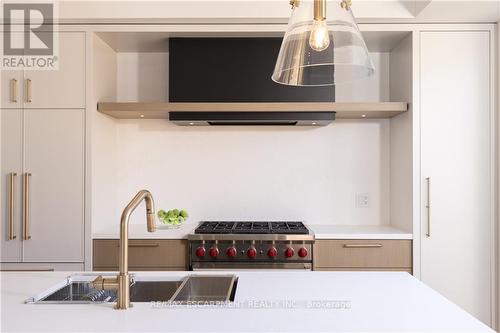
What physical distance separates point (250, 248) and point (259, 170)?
0.79 metres

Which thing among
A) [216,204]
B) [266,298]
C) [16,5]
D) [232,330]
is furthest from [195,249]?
[16,5]

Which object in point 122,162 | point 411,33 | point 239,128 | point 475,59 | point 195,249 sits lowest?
point 195,249

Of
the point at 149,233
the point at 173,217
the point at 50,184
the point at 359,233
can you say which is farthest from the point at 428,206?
the point at 50,184

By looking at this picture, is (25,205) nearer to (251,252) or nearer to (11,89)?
(11,89)

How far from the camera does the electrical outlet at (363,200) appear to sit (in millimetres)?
3406

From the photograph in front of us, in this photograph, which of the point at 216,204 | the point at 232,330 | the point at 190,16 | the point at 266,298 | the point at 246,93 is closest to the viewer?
the point at 232,330

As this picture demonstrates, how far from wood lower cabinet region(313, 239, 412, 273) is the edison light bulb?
1732 millimetres

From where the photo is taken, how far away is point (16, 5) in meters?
2.89

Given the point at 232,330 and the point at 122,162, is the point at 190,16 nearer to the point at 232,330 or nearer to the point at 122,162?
the point at 122,162

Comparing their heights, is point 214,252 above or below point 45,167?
below

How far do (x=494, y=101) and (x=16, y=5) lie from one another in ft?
10.4

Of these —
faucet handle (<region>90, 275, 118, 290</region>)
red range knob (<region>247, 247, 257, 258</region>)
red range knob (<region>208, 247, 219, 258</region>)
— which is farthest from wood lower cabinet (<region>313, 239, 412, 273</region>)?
faucet handle (<region>90, 275, 118, 290</region>)

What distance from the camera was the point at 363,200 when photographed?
3.41 m

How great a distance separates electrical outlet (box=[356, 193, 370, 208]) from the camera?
341 cm
